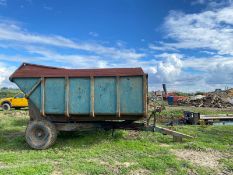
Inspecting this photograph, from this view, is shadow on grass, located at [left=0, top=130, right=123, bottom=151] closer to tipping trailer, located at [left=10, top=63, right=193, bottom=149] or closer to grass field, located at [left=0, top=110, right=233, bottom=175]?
grass field, located at [left=0, top=110, right=233, bottom=175]

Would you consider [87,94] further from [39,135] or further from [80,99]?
[39,135]

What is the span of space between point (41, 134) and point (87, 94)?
200 centimetres

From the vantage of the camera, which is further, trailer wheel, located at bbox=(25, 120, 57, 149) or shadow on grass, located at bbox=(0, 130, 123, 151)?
shadow on grass, located at bbox=(0, 130, 123, 151)

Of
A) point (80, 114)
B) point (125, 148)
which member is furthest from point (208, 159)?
point (80, 114)

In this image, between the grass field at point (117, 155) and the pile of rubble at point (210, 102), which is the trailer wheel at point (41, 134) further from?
the pile of rubble at point (210, 102)

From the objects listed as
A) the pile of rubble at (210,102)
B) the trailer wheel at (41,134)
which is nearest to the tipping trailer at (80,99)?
the trailer wheel at (41,134)

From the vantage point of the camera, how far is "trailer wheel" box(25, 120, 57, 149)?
30.4ft

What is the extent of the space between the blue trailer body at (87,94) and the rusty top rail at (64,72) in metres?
0.07

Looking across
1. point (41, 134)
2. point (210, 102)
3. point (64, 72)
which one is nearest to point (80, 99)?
point (64, 72)

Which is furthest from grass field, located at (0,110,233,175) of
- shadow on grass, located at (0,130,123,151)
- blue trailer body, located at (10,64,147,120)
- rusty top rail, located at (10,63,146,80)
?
rusty top rail, located at (10,63,146,80)

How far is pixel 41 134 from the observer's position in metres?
9.57

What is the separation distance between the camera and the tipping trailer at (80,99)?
353 inches

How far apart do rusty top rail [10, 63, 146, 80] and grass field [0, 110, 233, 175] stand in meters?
2.21

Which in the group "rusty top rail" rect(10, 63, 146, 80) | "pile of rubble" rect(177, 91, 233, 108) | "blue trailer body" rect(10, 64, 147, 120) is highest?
"rusty top rail" rect(10, 63, 146, 80)
